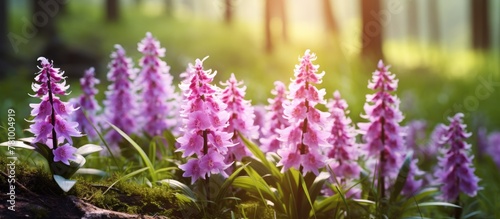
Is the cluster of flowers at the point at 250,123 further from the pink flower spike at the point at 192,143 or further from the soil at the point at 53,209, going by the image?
the soil at the point at 53,209

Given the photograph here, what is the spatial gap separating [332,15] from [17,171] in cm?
2521

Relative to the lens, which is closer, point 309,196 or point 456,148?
point 309,196

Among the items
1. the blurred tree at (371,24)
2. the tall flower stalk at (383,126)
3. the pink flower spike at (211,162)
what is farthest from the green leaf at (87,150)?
the blurred tree at (371,24)

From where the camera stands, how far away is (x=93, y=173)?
178 inches

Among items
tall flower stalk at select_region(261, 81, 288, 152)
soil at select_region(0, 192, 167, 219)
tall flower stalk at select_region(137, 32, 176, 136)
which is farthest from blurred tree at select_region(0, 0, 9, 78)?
soil at select_region(0, 192, 167, 219)

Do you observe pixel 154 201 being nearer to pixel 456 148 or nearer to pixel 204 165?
pixel 204 165

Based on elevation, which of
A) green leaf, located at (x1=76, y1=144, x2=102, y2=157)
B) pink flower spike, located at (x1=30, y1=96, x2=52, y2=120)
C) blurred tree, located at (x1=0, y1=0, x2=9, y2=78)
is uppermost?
blurred tree, located at (x1=0, y1=0, x2=9, y2=78)

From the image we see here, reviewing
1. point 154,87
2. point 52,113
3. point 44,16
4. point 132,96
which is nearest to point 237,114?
point 52,113

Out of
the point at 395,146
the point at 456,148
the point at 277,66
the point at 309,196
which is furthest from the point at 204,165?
the point at 277,66

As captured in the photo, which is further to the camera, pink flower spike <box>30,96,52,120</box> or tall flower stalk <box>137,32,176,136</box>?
tall flower stalk <box>137,32,176,136</box>

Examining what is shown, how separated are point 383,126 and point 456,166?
30.6 inches

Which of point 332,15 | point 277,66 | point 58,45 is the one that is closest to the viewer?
point 58,45

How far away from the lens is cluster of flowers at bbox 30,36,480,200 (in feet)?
12.3

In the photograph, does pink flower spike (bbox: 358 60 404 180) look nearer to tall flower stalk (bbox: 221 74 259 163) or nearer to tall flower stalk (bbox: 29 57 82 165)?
tall flower stalk (bbox: 221 74 259 163)
